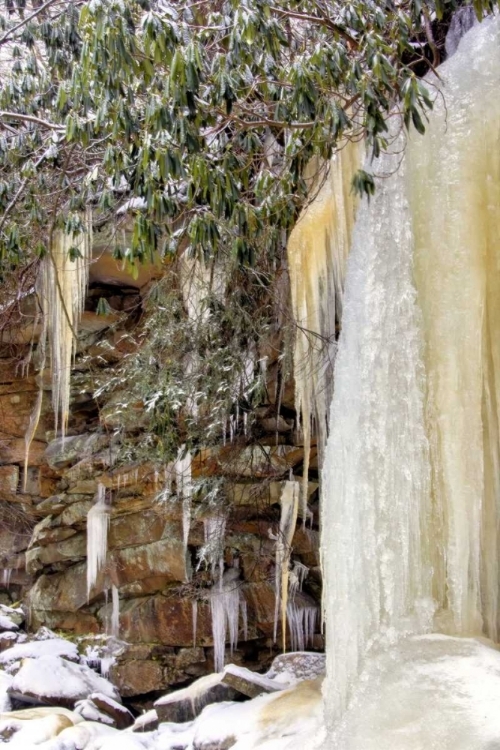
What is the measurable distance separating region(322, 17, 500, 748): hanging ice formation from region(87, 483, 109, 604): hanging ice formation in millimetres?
5735

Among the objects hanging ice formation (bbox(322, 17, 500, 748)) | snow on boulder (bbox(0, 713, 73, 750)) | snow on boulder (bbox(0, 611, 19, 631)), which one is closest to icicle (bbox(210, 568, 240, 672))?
snow on boulder (bbox(0, 713, 73, 750))

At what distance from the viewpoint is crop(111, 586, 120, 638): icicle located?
357 inches

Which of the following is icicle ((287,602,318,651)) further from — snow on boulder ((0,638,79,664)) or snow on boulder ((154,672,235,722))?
snow on boulder ((0,638,79,664))

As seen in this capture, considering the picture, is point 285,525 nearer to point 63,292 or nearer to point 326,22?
point 63,292

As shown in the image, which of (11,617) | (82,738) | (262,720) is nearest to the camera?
(262,720)

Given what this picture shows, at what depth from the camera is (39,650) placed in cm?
905

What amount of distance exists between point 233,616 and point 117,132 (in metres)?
6.04

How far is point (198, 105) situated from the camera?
3.87m

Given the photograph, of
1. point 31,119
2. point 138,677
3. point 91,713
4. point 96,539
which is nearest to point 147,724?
point 91,713

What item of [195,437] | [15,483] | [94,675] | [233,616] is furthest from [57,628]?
[195,437]

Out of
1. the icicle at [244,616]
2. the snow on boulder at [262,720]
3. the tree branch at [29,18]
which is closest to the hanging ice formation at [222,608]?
the icicle at [244,616]

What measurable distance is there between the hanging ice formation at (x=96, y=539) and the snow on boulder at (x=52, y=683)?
1095 millimetres

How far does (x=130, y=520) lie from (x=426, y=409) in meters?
6.10

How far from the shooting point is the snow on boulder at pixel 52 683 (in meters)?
7.59
